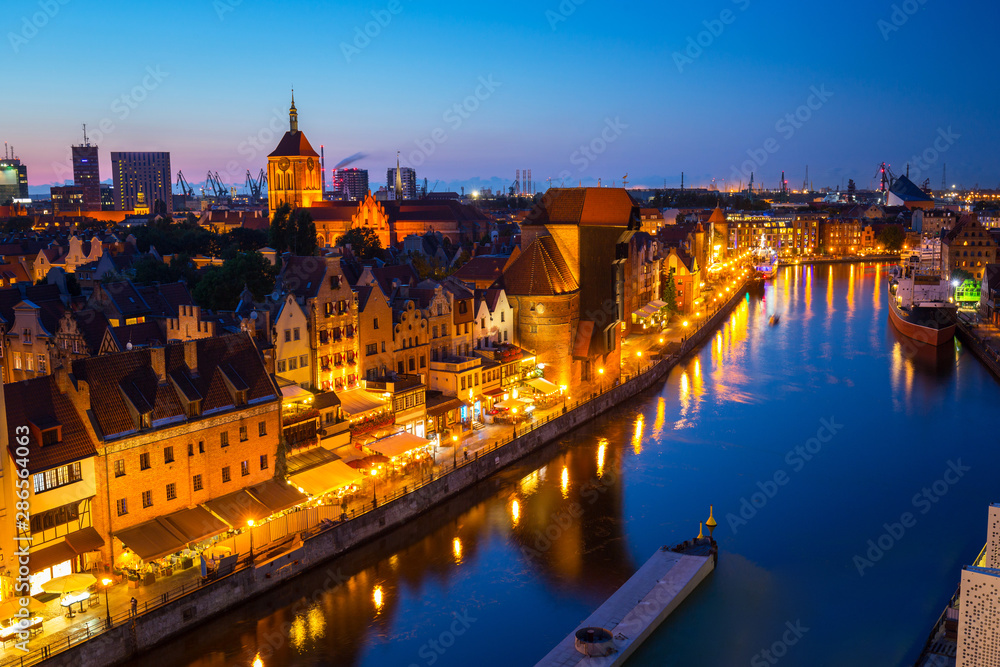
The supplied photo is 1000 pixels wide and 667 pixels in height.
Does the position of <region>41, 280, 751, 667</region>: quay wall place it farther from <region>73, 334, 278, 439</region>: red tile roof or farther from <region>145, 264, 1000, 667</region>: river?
<region>73, 334, 278, 439</region>: red tile roof

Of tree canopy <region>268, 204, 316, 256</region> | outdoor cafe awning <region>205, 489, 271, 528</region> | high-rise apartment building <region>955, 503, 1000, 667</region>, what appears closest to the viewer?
high-rise apartment building <region>955, 503, 1000, 667</region>

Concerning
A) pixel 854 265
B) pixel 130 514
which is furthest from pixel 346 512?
pixel 854 265

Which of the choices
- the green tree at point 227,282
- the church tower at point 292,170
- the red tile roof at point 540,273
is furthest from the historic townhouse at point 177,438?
the church tower at point 292,170

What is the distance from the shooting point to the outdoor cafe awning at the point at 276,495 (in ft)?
77.9

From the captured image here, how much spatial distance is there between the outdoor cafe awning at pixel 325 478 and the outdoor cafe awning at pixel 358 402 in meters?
3.06

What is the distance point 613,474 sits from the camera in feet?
106

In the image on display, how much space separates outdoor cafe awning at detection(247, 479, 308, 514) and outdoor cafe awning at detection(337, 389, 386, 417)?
200 inches

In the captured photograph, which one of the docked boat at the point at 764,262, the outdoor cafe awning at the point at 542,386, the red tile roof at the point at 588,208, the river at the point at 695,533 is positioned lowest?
the river at the point at 695,533

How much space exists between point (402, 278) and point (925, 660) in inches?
1292

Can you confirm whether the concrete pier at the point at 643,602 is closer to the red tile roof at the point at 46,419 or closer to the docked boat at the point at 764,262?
the red tile roof at the point at 46,419

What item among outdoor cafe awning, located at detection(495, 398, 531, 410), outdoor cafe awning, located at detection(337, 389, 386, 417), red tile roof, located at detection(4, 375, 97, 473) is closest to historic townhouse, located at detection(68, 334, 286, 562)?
red tile roof, located at detection(4, 375, 97, 473)

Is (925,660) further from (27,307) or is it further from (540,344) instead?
(27,307)

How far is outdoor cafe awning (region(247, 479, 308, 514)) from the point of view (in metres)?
23.7

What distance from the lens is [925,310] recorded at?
63.0 metres
